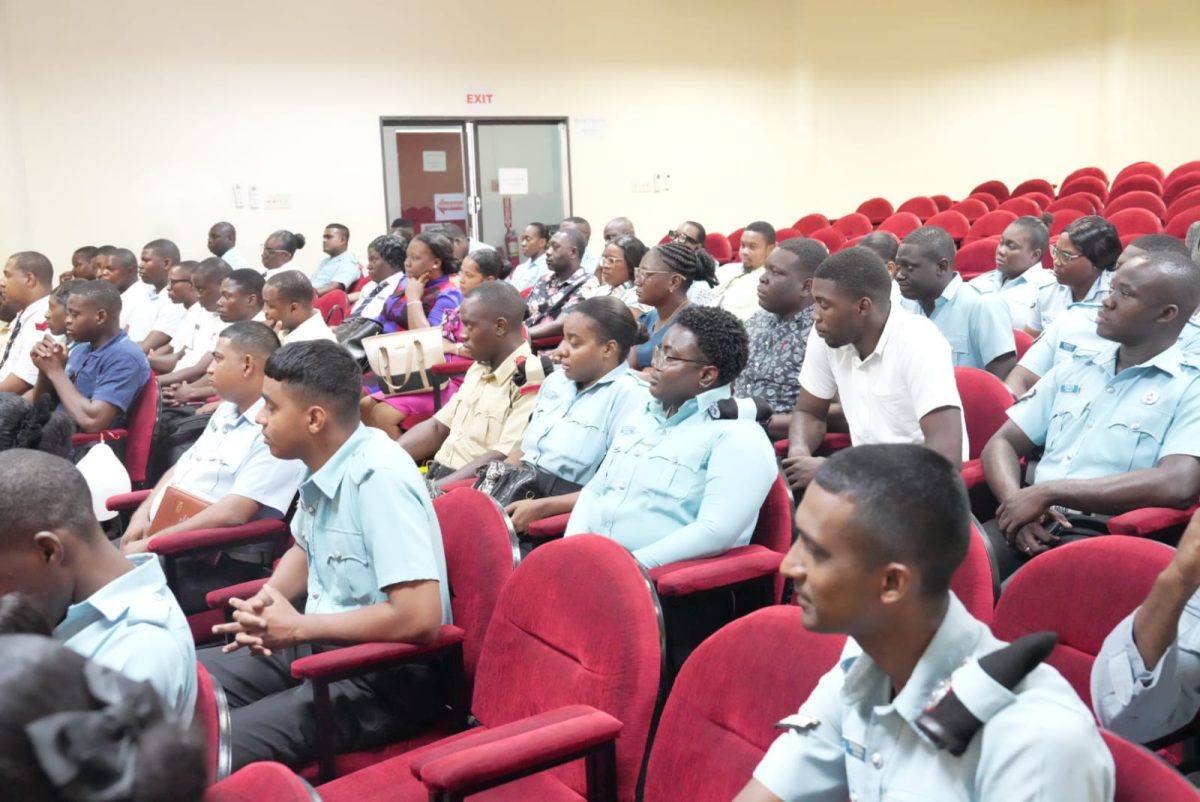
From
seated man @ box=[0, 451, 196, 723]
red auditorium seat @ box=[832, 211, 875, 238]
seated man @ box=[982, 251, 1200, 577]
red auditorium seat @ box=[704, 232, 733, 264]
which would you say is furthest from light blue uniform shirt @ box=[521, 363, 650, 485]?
red auditorium seat @ box=[832, 211, 875, 238]

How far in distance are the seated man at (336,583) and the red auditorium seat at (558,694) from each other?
5.9 inches

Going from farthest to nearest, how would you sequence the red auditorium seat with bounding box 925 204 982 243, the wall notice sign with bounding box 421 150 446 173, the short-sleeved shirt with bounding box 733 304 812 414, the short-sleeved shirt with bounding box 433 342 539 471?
1. the wall notice sign with bounding box 421 150 446 173
2. the red auditorium seat with bounding box 925 204 982 243
3. the short-sleeved shirt with bounding box 733 304 812 414
4. the short-sleeved shirt with bounding box 433 342 539 471

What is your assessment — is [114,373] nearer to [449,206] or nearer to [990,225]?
[990,225]

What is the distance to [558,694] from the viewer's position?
200 cm

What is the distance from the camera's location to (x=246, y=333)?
11.2 feet

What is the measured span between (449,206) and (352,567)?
915 centimetres

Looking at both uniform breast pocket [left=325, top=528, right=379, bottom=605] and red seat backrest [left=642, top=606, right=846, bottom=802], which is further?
uniform breast pocket [left=325, top=528, right=379, bottom=605]

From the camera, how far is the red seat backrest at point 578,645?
1865mm

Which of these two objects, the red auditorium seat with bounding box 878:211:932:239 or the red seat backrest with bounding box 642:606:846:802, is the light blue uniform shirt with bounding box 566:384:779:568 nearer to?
the red seat backrest with bounding box 642:606:846:802

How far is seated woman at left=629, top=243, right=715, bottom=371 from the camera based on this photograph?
15.0ft

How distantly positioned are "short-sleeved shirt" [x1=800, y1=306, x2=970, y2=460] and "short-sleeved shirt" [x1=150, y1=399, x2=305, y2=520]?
167 cm

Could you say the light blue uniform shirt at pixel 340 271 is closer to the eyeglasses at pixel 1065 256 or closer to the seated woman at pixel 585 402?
the eyeglasses at pixel 1065 256

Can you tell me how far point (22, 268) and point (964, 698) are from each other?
257 inches

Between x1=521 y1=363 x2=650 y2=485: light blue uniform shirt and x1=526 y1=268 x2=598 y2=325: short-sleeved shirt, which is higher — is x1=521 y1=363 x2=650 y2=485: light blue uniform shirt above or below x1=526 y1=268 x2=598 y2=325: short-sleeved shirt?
below
